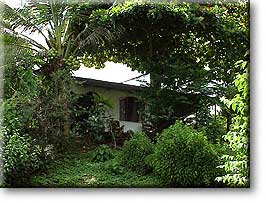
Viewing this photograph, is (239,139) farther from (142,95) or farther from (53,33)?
(53,33)

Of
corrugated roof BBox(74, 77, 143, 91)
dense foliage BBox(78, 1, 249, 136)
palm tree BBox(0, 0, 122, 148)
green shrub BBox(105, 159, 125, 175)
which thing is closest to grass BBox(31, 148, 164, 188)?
green shrub BBox(105, 159, 125, 175)

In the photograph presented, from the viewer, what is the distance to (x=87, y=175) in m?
2.62

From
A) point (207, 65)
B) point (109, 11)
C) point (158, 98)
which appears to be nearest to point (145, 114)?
point (158, 98)

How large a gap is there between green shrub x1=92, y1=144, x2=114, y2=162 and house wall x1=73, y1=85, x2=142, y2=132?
172 mm

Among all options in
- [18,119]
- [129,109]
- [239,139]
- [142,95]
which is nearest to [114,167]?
[129,109]

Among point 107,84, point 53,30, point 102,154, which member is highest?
point 53,30

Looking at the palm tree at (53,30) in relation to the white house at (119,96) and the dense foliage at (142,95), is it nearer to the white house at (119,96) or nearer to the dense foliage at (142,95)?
the dense foliage at (142,95)

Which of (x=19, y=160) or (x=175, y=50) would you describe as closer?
(x=19, y=160)

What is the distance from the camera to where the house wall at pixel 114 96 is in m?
2.65

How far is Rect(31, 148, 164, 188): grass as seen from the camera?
261 centimetres

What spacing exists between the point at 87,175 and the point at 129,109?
0.47 m

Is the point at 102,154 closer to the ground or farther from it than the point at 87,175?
farther from it

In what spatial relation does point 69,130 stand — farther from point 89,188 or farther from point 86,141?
point 89,188

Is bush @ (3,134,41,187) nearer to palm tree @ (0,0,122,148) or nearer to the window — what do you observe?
palm tree @ (0,0,122,148)
